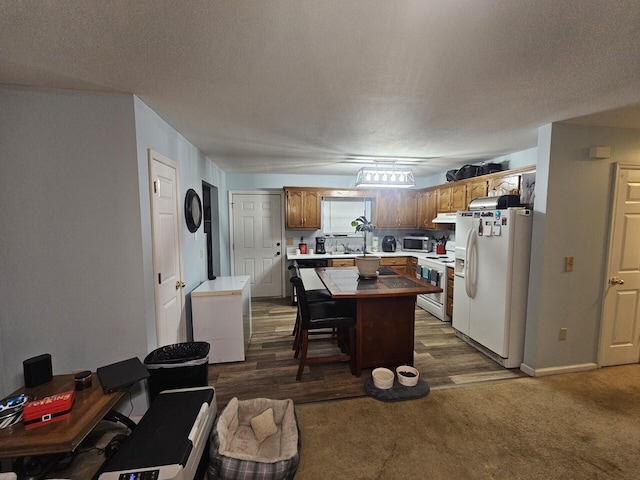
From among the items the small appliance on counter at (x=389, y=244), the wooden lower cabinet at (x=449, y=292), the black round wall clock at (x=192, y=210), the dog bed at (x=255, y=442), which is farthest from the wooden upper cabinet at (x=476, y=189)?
the black round wall clock at (x=192, y=210)

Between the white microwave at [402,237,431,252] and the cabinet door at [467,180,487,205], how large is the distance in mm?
1504

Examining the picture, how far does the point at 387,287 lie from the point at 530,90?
6.17 ft

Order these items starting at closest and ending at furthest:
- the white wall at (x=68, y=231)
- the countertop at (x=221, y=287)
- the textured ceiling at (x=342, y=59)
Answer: the textured ceiling at (x=342, y=59), the white wall at (x=68, y=231), the countertop at (x=221, y=287)

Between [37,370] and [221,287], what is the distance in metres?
1.50

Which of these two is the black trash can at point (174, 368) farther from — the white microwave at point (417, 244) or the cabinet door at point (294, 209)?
the white microwave at point (417, 244)

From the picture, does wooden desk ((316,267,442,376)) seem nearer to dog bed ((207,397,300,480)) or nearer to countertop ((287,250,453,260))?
dog bed ((207,397,300,480))

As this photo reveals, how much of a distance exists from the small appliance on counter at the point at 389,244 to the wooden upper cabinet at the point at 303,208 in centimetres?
142

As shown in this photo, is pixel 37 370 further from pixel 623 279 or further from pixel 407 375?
pixel 623 279

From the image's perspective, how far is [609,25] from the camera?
1.20 metres

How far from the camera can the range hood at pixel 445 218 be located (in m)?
4.27

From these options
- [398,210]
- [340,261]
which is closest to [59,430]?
[340,261]

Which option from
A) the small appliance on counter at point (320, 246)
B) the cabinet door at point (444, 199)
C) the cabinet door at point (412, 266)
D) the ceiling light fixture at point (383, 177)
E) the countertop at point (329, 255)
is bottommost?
the cabinet door at point (412, 266)

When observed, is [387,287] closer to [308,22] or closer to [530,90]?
[530,90]

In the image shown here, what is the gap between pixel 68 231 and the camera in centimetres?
189
